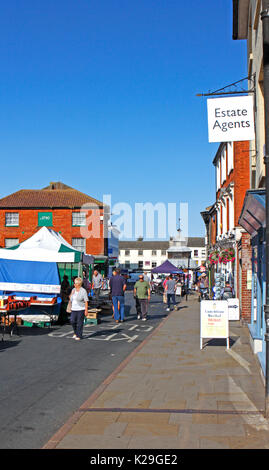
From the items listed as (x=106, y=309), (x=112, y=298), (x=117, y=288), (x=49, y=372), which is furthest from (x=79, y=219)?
(x=49, y=372)

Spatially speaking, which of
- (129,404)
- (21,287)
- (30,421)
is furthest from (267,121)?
(21,287)

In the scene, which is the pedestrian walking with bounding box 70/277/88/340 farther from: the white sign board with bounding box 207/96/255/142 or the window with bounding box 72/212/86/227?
the window with bounding box 72/212/86/227

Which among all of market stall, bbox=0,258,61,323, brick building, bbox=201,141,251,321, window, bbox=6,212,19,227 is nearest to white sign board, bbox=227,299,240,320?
brick building, bbox=201,141,251,321

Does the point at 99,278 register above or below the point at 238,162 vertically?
below

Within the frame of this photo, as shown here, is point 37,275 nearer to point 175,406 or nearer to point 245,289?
point 245,289

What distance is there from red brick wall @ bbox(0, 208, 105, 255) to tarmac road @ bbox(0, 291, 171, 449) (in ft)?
106

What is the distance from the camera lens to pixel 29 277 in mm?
16578

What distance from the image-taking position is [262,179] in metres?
9.83

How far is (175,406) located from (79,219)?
4222cm

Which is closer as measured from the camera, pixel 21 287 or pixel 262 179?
pixel 262 179

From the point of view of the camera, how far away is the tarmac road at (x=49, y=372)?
229 inches
